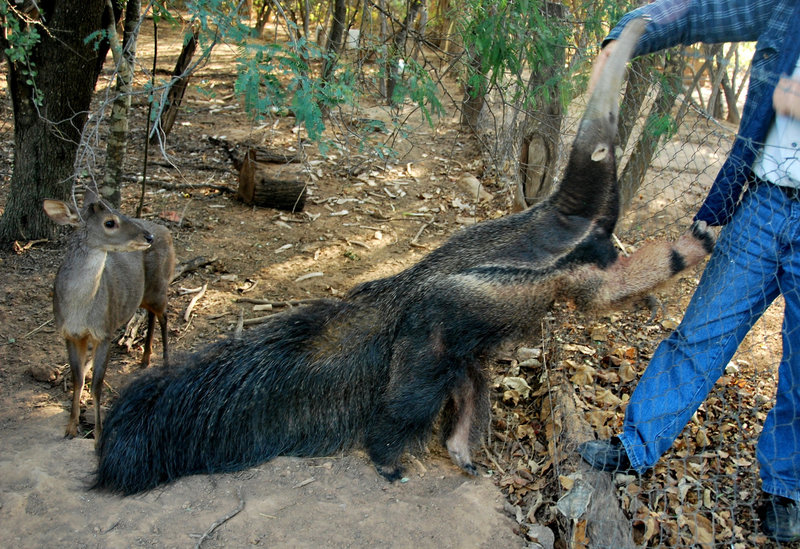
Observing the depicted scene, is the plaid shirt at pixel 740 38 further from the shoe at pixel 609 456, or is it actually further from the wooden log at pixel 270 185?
the wooden log at pixel 270 185

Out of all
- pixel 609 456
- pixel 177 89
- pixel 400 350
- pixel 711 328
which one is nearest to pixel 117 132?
pixel 177 89

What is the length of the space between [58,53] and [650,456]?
21.5 ft

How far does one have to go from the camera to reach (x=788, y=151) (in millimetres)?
3117

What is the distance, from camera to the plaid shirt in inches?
125

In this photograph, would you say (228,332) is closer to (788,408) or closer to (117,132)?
(117,132)

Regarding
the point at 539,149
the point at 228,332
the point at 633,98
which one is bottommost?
the point at 228,332

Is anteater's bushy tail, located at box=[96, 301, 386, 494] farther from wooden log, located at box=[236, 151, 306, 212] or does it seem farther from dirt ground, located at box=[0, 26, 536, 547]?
wooden log, located at box=[236, 151, 306, 212]

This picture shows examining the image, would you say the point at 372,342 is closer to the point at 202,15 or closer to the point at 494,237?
the point at 494,237

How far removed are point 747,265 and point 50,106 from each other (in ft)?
21.6

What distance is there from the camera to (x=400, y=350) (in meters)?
4.13

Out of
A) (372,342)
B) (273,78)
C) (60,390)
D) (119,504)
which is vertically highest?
(273,78)

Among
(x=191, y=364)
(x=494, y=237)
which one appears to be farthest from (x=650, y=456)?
(x=191, y=364)

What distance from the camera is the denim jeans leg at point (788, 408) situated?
3.19m

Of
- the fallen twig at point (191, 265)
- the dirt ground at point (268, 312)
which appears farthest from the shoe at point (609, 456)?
the fallen twig at point (191, 265)
